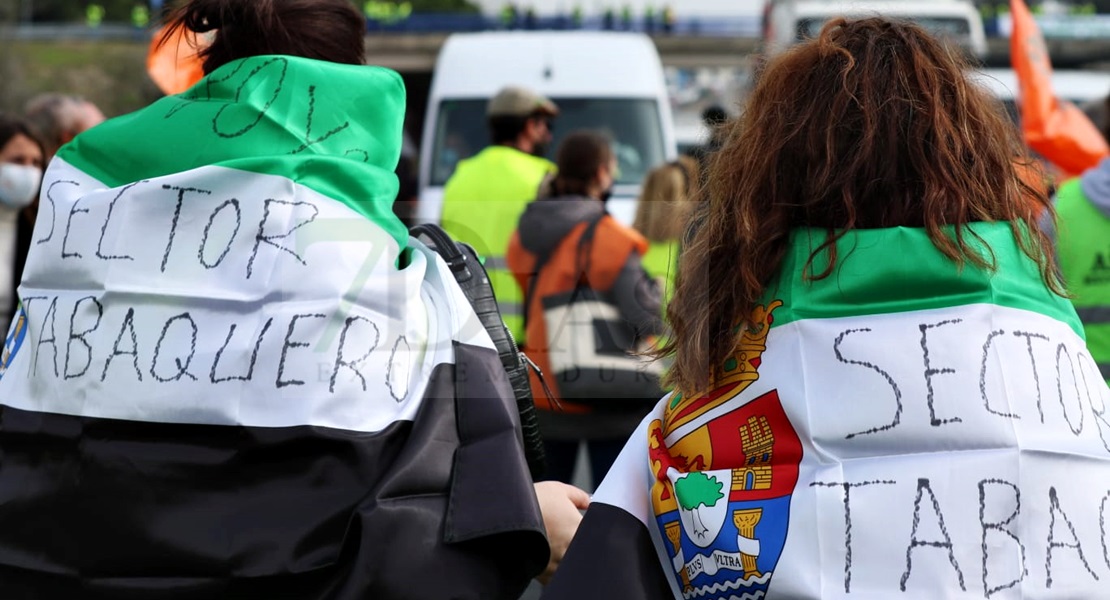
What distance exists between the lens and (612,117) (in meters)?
10.3

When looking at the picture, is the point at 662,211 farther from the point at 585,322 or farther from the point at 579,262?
the point at 585,322

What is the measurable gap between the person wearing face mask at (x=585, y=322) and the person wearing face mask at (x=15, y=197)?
68.2 inches

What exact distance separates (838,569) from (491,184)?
148 inches

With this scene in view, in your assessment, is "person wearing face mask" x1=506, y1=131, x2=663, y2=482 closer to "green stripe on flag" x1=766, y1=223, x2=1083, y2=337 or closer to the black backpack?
the black backpack

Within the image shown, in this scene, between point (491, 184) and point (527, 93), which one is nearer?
point (491, 184)

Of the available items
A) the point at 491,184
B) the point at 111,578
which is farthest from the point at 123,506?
the point at 491,184

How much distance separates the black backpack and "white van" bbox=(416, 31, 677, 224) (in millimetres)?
7088

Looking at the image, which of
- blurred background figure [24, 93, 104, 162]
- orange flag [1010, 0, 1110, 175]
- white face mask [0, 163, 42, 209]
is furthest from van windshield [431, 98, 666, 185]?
white face mask [0, 163, 42, 209]

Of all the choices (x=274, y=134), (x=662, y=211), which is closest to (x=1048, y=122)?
(x=662, y=211)

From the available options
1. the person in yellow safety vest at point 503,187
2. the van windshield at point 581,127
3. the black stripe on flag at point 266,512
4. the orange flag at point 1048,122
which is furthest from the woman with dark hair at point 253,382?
the van windshield at point 581,127

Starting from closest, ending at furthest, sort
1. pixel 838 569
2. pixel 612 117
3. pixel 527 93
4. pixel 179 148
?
pixel 838 569 → pixel 179 148 → pixel 527 93 → pixel 612 117

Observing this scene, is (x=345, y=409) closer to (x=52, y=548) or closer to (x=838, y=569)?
(x=52, y=548)

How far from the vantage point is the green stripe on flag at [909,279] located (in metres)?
2.01

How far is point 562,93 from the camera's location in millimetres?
10484
